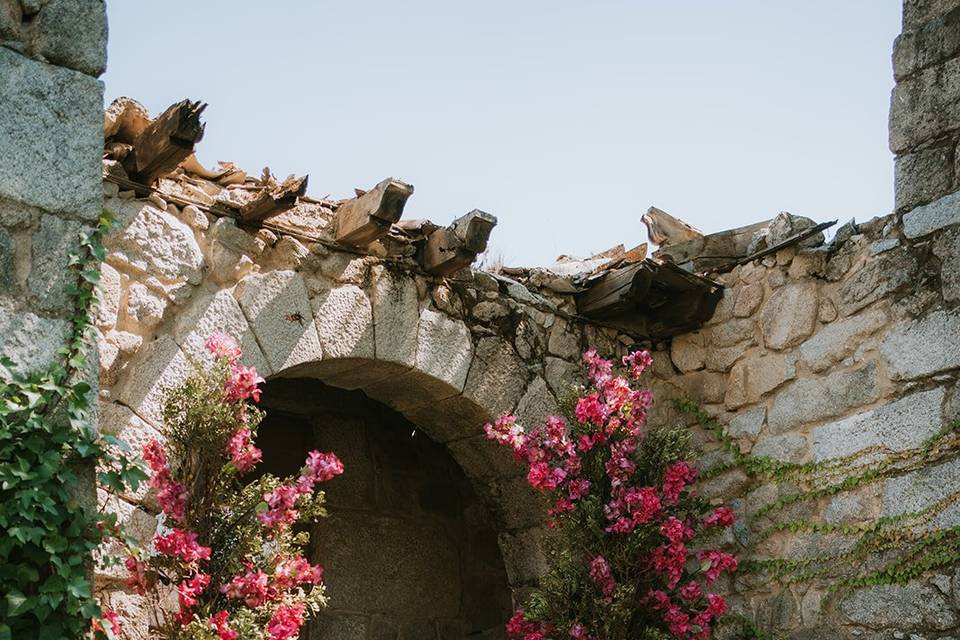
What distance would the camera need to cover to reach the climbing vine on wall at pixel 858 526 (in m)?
4.18

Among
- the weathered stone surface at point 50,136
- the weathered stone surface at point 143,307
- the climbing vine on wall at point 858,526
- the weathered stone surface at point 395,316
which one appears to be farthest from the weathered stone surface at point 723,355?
the weathered stone surface at point 50,136

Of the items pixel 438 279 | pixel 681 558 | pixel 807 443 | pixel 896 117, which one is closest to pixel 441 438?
pixel 438 279

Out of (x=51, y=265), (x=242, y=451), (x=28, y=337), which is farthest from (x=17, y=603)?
(x=242, y=451)

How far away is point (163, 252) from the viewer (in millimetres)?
4012

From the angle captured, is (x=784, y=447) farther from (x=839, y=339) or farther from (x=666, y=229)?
(x=666, y=229)

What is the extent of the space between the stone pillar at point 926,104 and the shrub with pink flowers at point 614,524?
127 centimetres

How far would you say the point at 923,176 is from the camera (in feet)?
14.9

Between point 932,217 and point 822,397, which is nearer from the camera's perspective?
point 932,217

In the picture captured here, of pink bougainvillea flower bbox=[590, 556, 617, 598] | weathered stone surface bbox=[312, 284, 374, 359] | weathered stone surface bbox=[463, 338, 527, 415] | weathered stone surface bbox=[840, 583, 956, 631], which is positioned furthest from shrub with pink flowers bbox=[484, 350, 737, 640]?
weathered stone surface bbox=[312, 284, 374, 359]

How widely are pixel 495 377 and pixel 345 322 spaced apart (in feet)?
2.43

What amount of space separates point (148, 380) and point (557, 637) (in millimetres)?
1799

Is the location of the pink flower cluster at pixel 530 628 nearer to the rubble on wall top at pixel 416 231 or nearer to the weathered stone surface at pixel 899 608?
the weathered stone surface at pixel 899 608

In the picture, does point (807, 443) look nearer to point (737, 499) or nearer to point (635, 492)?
point (737, 499)

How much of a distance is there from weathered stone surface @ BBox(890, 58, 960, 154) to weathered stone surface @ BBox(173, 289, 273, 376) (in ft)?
8.18
